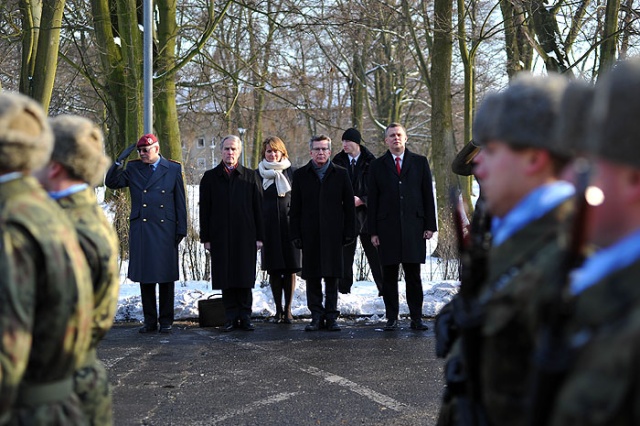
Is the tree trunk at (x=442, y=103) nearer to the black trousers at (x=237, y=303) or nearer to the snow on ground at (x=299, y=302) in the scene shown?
the snow on ground at (x=299, y=302)

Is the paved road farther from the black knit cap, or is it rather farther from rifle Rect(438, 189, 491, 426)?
rifle Rect(438, 189, 491, 426)

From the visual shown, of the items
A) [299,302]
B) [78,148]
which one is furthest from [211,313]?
[78,148]

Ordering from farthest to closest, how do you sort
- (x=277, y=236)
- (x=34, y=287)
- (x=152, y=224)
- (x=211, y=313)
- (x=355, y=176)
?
(x=355, y=176), (x=277, y=236), (x=211, y=313), (x=152, y=224), (x=34, y=287)

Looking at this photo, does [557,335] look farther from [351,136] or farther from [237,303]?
[351,136]

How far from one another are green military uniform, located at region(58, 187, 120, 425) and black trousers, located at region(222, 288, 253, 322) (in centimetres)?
717

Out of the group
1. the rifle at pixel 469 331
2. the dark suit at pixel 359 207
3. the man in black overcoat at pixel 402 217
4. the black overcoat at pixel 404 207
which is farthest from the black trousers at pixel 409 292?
the rifle at pixel 469 331

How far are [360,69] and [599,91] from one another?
3136cm

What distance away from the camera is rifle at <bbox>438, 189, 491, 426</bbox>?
2641mm

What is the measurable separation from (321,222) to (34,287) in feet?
27.0

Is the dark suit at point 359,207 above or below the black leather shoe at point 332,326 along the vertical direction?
above

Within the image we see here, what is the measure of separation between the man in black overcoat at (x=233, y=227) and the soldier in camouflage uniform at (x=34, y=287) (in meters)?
→ 7.98

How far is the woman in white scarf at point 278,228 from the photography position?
37.7 feet

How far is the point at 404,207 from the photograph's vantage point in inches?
426

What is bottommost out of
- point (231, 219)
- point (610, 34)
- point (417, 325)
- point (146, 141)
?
point (417, 325)
